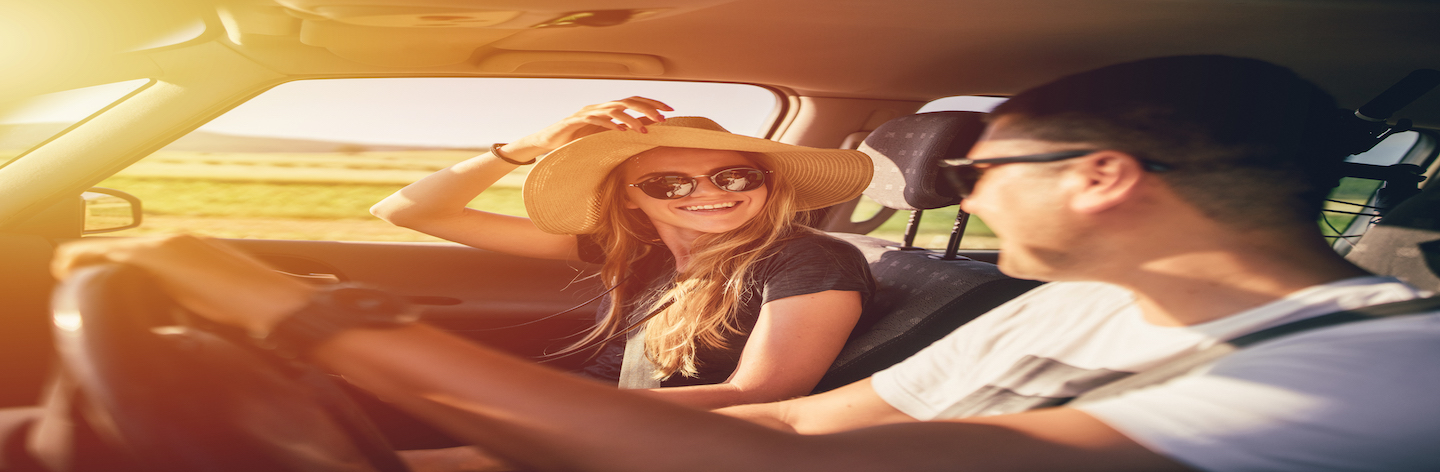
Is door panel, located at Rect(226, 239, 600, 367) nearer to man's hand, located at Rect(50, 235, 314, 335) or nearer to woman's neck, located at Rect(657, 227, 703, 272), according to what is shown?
woman's neck, located at Rect(657, 227, 703, 272)

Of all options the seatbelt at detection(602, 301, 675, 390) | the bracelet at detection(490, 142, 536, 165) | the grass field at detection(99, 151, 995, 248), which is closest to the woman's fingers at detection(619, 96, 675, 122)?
the bracelet at detection(490, 142, 536, 165)

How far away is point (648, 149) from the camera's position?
218 centimetres

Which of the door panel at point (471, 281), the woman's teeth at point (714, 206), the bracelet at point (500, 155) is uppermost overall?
the bracelet at point (500, 155)

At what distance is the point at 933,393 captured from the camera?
140cm

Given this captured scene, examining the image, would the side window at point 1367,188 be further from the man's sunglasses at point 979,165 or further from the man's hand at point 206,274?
the man's hand at point 206,274

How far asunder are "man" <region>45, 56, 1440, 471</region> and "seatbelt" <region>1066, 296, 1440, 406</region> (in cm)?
2

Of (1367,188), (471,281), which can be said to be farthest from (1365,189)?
(471,281)

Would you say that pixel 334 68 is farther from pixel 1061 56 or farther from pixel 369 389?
pixel 1061 56

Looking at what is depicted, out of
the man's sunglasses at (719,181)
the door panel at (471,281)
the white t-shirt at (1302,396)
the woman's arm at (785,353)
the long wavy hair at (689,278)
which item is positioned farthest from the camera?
the door panel at (471,281)

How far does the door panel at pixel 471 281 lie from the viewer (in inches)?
113

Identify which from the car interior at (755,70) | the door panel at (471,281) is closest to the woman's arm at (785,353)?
the car interior at (755,70)

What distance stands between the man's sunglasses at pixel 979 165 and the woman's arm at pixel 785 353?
0.47 m

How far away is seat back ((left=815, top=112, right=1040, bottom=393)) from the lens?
1.77 meters

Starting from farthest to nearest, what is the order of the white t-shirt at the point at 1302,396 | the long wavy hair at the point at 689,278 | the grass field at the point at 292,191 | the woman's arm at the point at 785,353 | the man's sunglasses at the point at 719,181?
the grass field at the point at 292,191, the man's sunglasses at the point at 719,181, the long wavy hair at the point at 689,278, the woman's arm at the point at 785,353, the white t-shirt at the point at 1302,396
